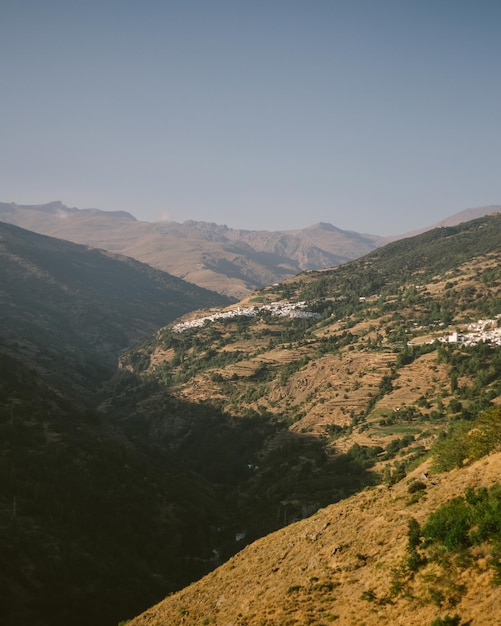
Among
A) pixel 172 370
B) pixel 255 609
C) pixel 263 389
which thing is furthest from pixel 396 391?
pixel 172 370

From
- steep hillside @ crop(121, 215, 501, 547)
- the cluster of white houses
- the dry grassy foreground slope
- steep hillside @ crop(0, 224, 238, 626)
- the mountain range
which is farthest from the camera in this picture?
the cluster of white houses

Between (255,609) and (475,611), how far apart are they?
1387cm

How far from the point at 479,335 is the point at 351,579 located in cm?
11257

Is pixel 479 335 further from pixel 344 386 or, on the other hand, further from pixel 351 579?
pixel 351 579

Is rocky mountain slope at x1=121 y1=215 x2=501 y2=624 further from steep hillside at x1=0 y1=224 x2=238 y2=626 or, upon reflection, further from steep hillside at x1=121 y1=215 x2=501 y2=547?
steep hillside at x1=0 y1=224 x2=238 y2=626

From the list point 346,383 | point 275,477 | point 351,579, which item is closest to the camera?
point 351,579

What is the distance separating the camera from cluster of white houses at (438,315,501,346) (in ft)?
389

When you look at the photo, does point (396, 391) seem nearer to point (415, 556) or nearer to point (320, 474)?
point (320, 474)

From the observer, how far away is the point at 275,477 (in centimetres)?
9106

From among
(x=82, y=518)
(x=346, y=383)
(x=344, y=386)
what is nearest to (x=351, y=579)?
(x=82, y=518)

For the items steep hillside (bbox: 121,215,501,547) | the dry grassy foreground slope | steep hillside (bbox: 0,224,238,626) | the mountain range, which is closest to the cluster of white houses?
steep hillside (bbox: 121,215,501,547)

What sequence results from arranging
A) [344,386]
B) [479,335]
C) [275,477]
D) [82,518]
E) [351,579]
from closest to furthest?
1. [351,579]
2. [82,518]
3. [275,477]
4. [344,386]
5. [479,335]

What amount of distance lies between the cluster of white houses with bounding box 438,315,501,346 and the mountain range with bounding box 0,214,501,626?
2.52 feet

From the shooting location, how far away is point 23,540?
52.2m
